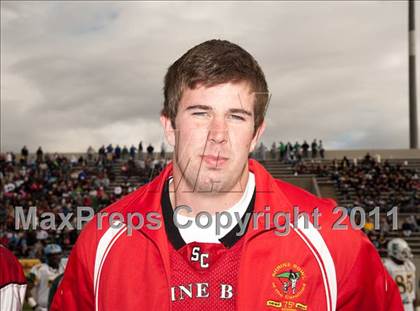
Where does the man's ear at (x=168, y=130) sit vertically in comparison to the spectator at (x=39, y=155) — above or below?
below

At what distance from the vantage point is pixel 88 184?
128 feet

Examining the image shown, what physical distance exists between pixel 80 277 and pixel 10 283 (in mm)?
2442

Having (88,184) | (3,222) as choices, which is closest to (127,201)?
(3,222)

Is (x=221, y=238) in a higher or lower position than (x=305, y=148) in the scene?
lower

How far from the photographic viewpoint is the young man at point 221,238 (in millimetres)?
3422

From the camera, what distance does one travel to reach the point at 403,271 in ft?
39.9

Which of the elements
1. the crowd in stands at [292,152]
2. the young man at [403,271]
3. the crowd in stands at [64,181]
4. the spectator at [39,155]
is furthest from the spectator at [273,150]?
the young man at [403,271]

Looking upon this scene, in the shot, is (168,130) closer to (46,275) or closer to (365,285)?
(365,285)

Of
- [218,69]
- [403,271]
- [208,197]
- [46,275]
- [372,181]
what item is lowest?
[46,275]

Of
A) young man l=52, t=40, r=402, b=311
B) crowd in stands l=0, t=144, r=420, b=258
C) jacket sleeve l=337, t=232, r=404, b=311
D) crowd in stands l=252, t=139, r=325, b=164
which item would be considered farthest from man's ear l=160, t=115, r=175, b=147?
crowd in stands l=252, t=139, r=325, b=164

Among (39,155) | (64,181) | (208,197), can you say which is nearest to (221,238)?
(208,197)

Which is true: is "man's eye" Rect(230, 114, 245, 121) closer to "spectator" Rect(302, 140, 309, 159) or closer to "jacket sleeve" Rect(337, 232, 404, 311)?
"jacket sleeve" Rect(337, 232, 404, 311)

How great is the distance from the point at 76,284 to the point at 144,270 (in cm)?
46

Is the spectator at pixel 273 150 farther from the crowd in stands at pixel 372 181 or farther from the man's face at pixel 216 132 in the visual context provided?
the man's face at pixel 216 132
